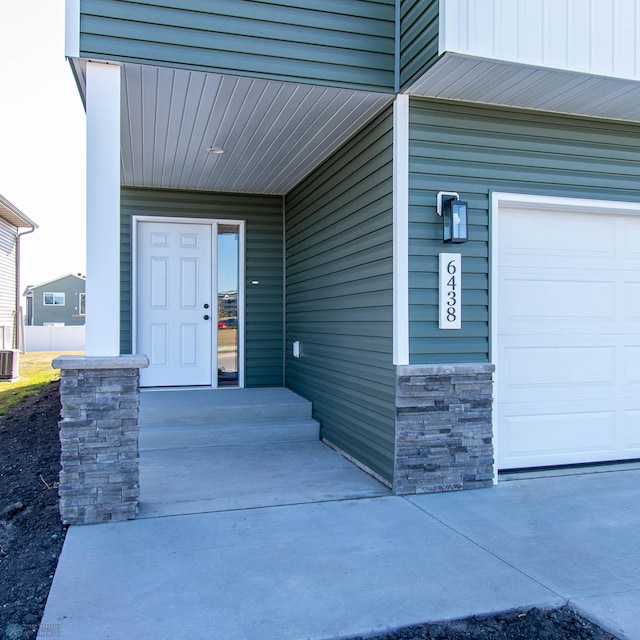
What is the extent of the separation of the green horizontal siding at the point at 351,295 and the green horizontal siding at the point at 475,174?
0.65 feet

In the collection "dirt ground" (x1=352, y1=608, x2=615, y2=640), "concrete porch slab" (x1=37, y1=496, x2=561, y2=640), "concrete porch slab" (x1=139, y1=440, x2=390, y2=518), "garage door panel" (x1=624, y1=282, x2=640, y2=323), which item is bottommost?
"dirt ground" (x1=352, y1=608, x2=615, y2=640)

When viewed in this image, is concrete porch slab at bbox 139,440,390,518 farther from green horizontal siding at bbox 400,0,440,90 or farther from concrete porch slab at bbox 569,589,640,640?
green horizontal siding at bbox 400,0,440,90

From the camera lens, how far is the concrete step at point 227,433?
4906mm

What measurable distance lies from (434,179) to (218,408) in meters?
2.85

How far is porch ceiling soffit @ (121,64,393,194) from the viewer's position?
361 cm

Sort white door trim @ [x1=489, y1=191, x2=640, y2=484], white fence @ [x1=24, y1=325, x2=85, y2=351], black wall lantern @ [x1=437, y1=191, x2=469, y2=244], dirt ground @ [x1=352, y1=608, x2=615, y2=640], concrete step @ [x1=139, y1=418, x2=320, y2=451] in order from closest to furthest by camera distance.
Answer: dirt ground @ [x1=352, y1=608, x2=615, y2=640]
black wall lantern @ [x1=437, y1=191, x2=469, y2=244]
white door trim @ [x1=489, y1=191, x2=640, y2=484]
concrete step @ [x1=139, y1=418, x2=320, y2=451]
white fence @ [x1=24, y1=325, x2=85, y2=351]

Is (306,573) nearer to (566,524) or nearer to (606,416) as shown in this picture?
(566,524)

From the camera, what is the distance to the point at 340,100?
12.5ft

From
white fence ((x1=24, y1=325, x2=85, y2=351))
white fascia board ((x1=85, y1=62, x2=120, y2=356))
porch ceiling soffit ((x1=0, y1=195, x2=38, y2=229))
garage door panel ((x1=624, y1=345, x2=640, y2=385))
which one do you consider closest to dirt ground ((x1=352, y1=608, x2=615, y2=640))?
white fascia board ((x1=85, y1=62, x2=120, y2=356))

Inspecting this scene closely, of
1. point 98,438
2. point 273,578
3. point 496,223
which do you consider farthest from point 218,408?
point 496,223

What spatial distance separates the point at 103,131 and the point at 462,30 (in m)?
2.14

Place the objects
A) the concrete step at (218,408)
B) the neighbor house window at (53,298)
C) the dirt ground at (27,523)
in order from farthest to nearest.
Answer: the neighbor house window at (53,298) < the concrete step at (218,408) < the dirt ground at (27,523)

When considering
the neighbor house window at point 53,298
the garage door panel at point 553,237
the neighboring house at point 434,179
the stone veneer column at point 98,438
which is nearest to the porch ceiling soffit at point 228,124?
the neighboring house at point 434,179

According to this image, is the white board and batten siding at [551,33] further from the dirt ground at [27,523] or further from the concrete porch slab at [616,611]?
the dirt ground at [27,523]
